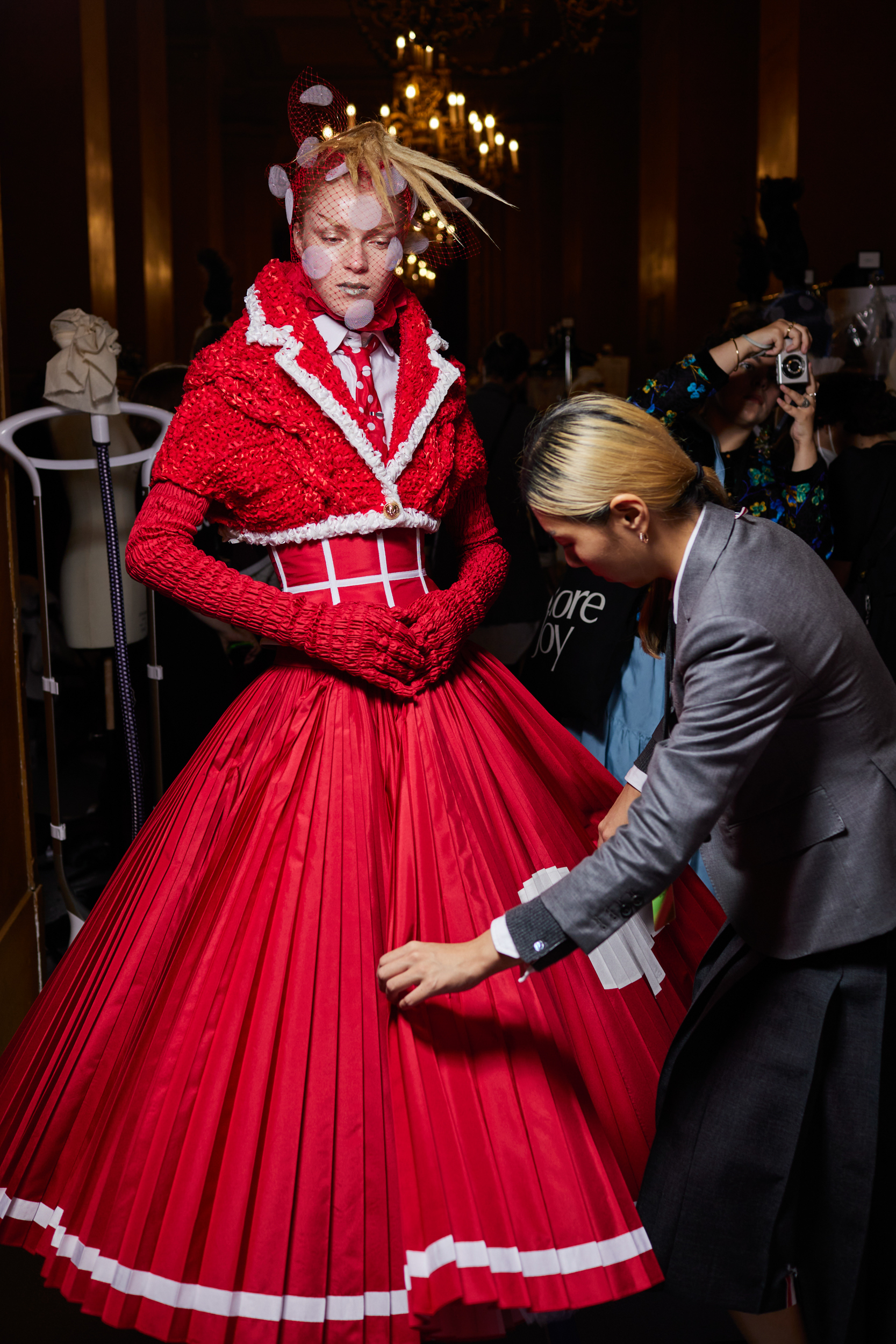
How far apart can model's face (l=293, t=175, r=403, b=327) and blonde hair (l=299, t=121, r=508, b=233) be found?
0.07 feet

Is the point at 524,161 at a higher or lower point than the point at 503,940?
higher

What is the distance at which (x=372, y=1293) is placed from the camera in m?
1.43

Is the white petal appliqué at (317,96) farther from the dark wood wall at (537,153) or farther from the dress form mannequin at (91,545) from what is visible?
the dress form mannequin at (91,545)

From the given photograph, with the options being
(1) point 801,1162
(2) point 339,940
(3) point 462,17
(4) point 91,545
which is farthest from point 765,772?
(3) point 462,17

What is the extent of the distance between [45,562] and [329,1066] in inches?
58.7

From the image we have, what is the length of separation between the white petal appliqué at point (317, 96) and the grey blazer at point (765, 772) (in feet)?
3.50

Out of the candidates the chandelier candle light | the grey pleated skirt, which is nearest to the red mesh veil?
the grey pleated skirt

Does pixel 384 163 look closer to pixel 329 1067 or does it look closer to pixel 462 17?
pixel 329 1067

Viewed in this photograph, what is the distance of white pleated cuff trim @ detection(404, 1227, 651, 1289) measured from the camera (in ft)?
4.59

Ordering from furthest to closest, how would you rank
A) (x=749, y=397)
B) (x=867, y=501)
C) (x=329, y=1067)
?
1. (x=867, y=501)
2. (x=749, y=397)
3. (x=329, y=1067)

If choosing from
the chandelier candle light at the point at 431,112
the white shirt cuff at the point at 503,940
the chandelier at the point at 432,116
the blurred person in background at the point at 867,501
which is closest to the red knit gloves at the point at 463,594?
the white shirt cuff at the point at 503,940

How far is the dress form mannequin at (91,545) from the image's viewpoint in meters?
3.04

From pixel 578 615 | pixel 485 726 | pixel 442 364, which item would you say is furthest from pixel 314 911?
pixel 578 615

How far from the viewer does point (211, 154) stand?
10.5m
